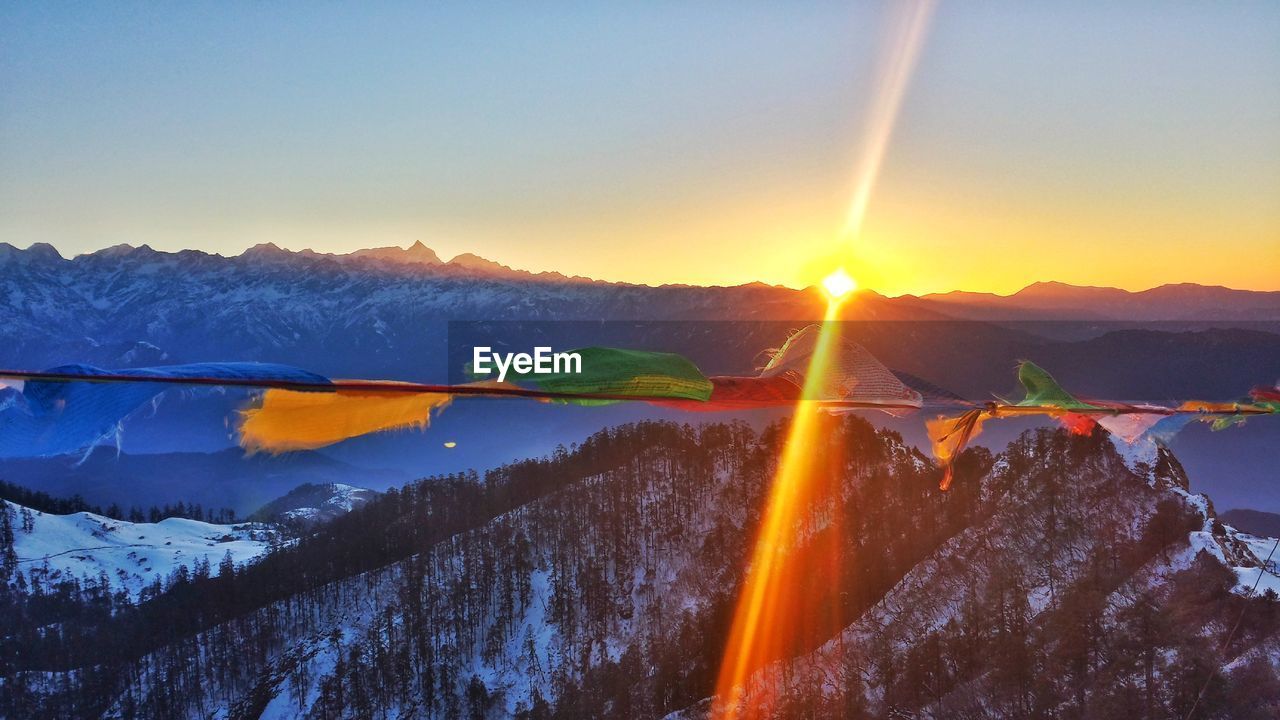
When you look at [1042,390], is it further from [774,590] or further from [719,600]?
[774,590]

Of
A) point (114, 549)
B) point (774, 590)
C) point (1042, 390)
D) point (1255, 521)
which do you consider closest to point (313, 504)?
point (114, 549)

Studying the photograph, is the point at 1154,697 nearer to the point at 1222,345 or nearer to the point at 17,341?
the point at 1222,345

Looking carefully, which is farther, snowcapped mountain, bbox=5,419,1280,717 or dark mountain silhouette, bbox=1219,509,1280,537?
dark mountain silhouette, bbox=1219,509,1280,537

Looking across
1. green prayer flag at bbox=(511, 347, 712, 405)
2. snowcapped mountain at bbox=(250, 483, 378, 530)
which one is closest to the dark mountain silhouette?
snowcapped mountain at bbox=(250, 483, 378, 530)

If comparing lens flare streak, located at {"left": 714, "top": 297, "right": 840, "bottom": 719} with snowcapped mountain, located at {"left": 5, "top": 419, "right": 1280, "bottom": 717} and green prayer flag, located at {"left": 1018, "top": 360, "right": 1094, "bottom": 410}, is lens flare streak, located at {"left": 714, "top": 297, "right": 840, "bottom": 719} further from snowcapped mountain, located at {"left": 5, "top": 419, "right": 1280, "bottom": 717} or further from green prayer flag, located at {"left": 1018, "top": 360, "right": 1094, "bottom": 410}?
green prayer flag, located at {"left": 1018, "top": 360, "right": 1094, "bottom": 410}

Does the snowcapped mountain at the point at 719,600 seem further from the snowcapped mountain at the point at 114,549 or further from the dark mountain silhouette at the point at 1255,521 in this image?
the snowcapped mountain at the point at 114,549

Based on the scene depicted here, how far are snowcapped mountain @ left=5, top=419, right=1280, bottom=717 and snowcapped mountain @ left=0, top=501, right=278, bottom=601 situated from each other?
47.5 ft

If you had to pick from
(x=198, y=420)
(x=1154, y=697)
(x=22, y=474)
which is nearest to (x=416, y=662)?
(x=1154, y=697)

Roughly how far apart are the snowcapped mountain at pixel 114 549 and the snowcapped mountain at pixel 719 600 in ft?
47.5

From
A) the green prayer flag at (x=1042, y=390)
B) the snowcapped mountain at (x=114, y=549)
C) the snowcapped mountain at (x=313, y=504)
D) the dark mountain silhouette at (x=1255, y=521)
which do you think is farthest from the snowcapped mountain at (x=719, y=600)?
the green prayer flag at (x=1042, y=390)

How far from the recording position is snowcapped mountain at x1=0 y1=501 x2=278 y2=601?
75062 mm

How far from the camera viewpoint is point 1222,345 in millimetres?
93875

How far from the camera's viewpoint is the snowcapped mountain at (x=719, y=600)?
59.9 m

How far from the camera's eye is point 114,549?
8312cm
